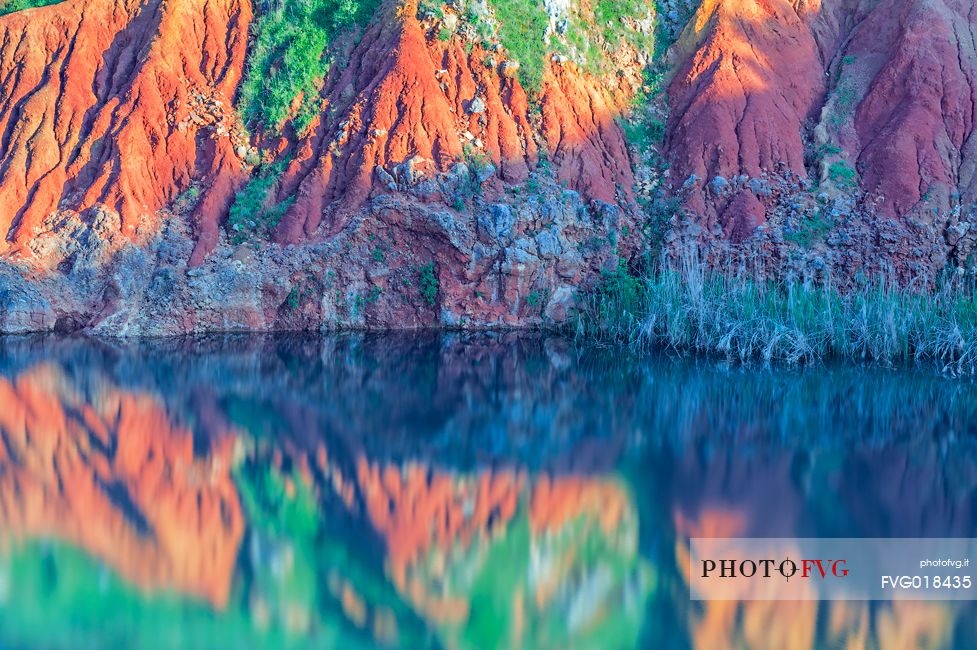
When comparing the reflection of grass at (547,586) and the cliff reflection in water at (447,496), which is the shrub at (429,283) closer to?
the cliff reflection in water at (447,496)

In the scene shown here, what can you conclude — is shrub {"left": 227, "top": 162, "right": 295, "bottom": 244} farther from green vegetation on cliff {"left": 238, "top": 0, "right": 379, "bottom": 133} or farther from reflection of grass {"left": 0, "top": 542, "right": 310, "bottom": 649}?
reflection of grass {"left": 0, "top": 542, "right": 310, "bottom": 649}

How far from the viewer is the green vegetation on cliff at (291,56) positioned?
971 inches

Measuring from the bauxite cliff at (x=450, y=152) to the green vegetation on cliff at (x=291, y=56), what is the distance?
77mm

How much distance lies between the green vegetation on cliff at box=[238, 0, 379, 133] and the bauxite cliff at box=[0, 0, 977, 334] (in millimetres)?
77

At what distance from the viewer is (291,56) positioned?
25.2 metres

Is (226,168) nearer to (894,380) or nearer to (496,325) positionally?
(496,325)

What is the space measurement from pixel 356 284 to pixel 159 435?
31.9 ft

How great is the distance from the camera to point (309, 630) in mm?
7000

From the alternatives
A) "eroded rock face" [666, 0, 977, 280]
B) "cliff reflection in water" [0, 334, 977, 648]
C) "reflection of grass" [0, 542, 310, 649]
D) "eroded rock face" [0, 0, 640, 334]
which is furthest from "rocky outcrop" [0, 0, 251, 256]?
"reflection of grass" [0, 542, 310, 649]

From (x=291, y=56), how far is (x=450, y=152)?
661cm

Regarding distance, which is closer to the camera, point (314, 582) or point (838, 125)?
point (314, 582)

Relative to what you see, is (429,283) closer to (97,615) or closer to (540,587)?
(540,587)

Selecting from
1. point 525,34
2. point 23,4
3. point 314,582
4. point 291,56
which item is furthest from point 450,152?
point 23,4

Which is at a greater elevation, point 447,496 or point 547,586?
point 447,496
